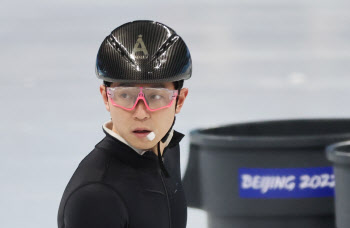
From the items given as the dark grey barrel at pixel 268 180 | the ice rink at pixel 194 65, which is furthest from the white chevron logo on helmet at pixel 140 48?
the ice rink at pixel 194 65

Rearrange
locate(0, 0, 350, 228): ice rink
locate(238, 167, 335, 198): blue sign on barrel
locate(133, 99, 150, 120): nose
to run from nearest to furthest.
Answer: locate(133, 99, 150, 120): nose
locate(238, 167, 335, 198): blue sign on barrel
locate(0, 0, 350, 228): ice rink

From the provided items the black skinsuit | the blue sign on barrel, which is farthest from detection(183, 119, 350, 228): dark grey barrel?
the black skinsuit

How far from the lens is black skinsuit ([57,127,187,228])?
1.67 metres

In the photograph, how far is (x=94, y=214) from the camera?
5.44ft

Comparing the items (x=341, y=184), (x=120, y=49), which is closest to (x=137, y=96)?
(x=120, y=49)

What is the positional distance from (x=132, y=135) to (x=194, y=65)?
394cm

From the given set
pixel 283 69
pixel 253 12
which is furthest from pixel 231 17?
pixel 283 69

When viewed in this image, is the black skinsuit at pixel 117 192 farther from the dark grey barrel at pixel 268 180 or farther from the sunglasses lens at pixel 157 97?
the dark grey barrel at pixel 268 180

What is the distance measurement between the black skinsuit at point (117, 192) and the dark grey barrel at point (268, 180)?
112 centimetres

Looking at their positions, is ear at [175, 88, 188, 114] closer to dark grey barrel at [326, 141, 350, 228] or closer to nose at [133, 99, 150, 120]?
nose at [133, 99, 150, 120]

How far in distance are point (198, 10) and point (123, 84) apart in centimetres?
428

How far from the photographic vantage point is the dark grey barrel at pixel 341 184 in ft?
8.83

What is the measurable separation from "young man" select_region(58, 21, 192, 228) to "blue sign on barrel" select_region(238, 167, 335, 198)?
3.85ft

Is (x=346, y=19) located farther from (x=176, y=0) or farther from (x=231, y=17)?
(x=176, y=0)
